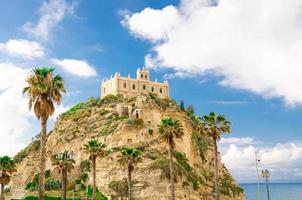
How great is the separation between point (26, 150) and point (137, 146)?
44517mm

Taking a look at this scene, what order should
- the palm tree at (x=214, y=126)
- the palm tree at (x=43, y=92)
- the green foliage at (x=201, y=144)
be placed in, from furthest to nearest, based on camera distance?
the green foliage at (x=201, y=144) → the palm tree at (x=214, y=126) → the palm tree at (x=43, y=92)

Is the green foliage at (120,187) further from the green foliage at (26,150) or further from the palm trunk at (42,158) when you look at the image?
the palm trunk at (42,158)

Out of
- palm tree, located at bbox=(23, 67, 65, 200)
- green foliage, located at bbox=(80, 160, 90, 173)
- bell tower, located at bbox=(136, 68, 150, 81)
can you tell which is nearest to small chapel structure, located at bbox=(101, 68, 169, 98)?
bell tower, located at bbox=(136, 68, 150, 81)

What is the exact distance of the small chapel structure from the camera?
134 metres

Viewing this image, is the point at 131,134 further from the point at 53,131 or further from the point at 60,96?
the point at 60,96

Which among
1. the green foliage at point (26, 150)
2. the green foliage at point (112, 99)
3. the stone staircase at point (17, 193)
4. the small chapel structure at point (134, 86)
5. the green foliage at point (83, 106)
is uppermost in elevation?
the small chapel structure at point (134, 86)

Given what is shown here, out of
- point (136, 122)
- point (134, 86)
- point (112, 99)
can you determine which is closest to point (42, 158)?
point (136, 122)

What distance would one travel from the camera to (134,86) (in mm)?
137500

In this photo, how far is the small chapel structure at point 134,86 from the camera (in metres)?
A: 134

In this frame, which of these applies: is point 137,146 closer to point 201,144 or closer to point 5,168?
point 201,144

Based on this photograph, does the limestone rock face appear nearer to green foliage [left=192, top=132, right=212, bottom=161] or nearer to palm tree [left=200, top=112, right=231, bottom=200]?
green foliage [left=192, top=132, right=212, bottom=161]

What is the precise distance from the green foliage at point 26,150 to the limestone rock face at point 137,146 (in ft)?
1.44

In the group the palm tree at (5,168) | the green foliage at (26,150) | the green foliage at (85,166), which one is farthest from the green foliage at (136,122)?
the palm tree at (5,168)

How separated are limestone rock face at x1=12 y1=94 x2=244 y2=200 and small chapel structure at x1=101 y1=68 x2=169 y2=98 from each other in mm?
7292
